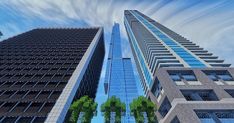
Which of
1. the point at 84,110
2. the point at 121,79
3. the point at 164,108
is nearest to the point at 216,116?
the point at 164,108

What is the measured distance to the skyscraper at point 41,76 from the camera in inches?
1521

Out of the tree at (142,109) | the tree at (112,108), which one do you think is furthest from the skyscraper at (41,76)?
the tree at (142,109)

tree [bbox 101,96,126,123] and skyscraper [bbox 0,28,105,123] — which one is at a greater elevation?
skyscraper [bbox 0,28,105,123]

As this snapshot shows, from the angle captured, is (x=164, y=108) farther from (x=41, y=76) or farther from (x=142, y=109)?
(x=41, y=76)

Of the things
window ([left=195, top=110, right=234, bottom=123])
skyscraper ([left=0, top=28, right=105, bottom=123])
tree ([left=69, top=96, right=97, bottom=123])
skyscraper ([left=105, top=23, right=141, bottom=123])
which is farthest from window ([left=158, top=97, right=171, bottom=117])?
skyscraper ([left=105, top=23, right=141, bottom=123])

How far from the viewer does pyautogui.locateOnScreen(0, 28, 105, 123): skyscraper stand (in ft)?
127

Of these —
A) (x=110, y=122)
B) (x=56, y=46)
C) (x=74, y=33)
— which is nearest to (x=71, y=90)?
(x=110, y=122)

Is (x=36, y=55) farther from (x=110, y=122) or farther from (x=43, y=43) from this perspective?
(x=110, y=122)

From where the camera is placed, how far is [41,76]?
176ft

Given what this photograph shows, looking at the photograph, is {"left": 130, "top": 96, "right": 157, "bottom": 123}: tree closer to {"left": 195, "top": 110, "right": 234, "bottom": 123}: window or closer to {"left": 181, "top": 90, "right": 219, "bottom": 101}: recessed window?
{"left": 195, "top": 110, "right": 234, "bottom": 123}: window

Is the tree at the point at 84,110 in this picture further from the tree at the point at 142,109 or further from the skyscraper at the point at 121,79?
the skyscraper at the point at 121,79

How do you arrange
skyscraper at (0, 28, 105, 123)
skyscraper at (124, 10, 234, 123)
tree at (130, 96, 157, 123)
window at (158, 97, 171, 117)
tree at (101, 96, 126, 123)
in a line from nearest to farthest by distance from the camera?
tree at (130, 96, 157, 123), tree at (101, 96, 126, 123), skyscraper at (124, 10, 234, 123), skyscraper at (0, 28, 105, 123), window at (158, 97, 171, 117)

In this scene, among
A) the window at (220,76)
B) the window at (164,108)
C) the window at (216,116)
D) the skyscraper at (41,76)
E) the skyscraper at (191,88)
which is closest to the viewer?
the window at (216,116)

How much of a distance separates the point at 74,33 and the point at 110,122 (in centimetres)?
7795
